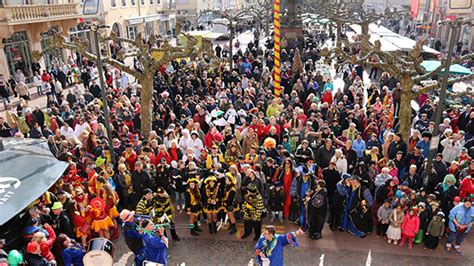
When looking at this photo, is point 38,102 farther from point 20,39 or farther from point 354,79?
point 354,79

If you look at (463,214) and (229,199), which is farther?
(229,199)

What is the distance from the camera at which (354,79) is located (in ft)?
57.4

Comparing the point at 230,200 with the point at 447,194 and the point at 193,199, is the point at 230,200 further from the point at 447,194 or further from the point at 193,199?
the point at 447,194

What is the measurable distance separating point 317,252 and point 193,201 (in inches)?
108

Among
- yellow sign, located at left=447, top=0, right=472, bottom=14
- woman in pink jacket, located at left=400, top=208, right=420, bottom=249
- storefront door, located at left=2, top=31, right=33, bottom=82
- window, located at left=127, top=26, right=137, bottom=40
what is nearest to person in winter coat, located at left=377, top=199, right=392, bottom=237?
woman in pink jacket, located at left=400, top=208, right=420, bottom=249

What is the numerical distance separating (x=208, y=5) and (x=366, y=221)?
64.3 metres

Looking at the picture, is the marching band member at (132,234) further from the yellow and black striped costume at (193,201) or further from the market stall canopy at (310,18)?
the market stall canopy at (310,18)

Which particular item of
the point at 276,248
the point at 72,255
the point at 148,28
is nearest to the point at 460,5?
the point at 276,248

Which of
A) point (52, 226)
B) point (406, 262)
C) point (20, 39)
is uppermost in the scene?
point (20, 39)

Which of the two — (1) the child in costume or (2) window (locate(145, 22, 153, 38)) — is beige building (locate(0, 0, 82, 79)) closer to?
(1) the child in costume

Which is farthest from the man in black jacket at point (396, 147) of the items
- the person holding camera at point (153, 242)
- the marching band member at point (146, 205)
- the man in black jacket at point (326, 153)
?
the person holding camera at point (153, 242)

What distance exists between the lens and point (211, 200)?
8.32 meters

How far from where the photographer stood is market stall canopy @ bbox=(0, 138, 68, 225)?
5680 millimetres

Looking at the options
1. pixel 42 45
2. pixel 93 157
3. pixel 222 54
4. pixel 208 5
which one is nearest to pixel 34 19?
pixel 42 45
